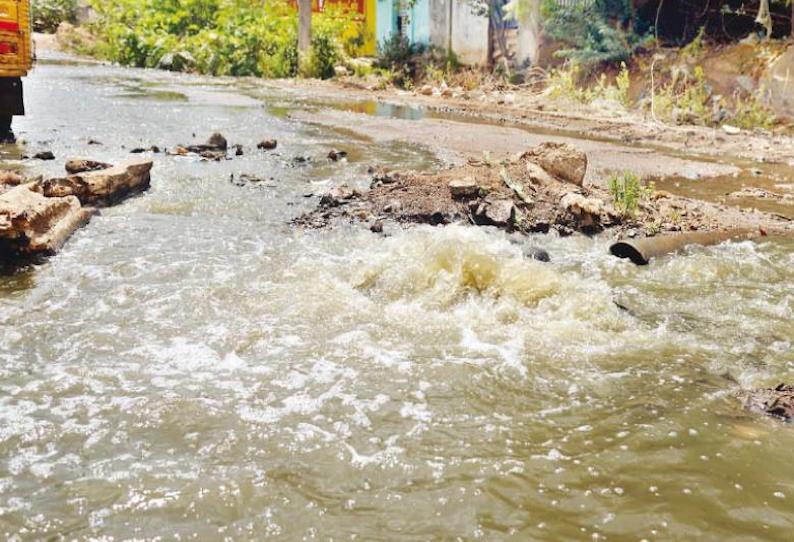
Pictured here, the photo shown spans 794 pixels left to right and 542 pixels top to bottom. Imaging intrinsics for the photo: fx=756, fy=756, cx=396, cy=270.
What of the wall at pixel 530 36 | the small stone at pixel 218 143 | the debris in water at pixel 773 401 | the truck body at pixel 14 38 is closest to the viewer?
the debris in water at pixel 773 401

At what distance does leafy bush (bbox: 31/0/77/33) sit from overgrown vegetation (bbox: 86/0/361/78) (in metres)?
7.89

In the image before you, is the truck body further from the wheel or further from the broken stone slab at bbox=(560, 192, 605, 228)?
the broken stone slab at bbox=(560, 192, 605, 228)

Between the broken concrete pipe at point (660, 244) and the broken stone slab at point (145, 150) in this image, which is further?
the broken stone slab at point (145, 150)

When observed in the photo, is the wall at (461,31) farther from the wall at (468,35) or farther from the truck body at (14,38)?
the truck body at (14,38)

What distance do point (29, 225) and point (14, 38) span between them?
4.84 meters

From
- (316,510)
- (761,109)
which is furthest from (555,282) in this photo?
(761,109)

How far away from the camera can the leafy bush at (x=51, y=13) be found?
36188 millimetres

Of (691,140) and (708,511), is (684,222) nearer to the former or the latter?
(708,511)

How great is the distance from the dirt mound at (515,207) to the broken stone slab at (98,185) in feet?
6.07

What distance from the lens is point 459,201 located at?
690 cm

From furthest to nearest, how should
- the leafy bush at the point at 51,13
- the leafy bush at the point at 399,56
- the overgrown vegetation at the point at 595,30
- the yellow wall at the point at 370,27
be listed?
the leafy bush at the point at 51,13
the yellow wall at the point at 370,27
the leafy bush at the point at 399,56
the overgrown vegetation at the point at 595,30

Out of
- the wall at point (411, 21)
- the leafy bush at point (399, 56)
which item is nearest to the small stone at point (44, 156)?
the leafy bush at point (399, 56)

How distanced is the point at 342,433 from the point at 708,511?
1.39m

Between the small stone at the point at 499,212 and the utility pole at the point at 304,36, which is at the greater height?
the utility pole at the point at 304,36
